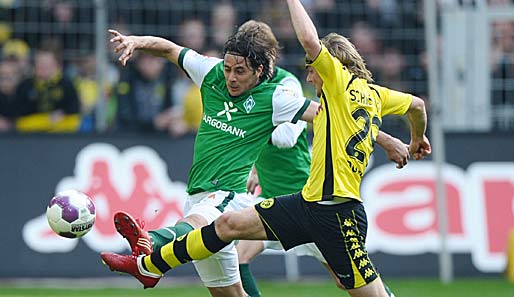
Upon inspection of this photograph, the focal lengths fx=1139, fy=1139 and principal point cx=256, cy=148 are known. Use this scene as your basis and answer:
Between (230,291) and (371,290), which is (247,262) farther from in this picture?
(371,290)

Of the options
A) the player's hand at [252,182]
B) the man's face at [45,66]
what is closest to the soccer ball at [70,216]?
the player's hand at [252,182]

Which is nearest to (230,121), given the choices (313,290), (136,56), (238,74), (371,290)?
(238,74)

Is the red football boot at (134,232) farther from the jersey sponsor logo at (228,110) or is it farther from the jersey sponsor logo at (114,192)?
the jersey sponsor logo at (114,192)

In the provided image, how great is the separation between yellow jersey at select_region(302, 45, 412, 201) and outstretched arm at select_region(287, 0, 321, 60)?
0.33 feet

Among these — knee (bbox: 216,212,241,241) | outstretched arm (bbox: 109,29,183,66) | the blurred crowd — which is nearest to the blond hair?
knee (bbox: 216,212,241,241)

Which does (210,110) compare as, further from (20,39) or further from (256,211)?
(20,39)

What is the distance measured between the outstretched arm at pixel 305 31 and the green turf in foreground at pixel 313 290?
5219 mm

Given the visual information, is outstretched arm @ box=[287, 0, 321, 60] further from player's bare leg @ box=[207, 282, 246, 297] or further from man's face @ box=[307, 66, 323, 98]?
player's bare leg @ box=[207, 282, 246, 297]

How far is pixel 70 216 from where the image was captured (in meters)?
7.93

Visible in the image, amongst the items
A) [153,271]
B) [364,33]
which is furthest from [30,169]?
[153,271]

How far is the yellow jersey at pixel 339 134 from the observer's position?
24.0 feet

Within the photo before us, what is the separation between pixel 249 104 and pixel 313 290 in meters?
4.92

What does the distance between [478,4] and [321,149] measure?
26.3 feet

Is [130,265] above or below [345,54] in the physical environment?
below
